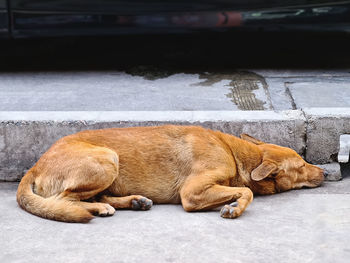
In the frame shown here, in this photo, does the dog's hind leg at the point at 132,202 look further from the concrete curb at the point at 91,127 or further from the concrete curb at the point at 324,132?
the concrete curb at the point at 324,132

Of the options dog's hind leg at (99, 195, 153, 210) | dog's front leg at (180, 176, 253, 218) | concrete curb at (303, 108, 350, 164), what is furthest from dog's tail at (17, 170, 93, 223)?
→ concrete curb at (303, 108, 350, 164)

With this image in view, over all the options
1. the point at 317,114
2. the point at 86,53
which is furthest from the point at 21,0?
the point at 317,114

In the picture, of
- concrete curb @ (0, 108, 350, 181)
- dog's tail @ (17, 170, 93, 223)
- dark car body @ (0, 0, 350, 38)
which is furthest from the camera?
dark car body @ (0, 0, 350, 38)

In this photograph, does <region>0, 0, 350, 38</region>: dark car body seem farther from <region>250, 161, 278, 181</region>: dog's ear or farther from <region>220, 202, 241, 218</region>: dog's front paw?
<region>220, 202, 241, 218</region>: dog's front paw

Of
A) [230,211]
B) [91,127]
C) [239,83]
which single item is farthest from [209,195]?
[239,83]

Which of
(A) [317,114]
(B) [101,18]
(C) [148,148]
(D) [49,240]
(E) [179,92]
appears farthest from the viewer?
(B) [101,18]

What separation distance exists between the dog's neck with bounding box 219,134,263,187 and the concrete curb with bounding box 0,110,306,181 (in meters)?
0.34

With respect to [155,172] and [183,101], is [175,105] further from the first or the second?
[155,172]

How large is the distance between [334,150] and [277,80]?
1.90 meters

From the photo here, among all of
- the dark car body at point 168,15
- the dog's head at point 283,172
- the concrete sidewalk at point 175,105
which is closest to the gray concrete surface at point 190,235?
the dog's head at point 283,172

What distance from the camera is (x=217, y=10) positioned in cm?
640

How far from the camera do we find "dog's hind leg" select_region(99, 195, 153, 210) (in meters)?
4.01

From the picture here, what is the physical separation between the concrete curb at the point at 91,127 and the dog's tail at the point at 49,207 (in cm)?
69

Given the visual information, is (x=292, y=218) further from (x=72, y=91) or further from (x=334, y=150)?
(x=72, y=91)
